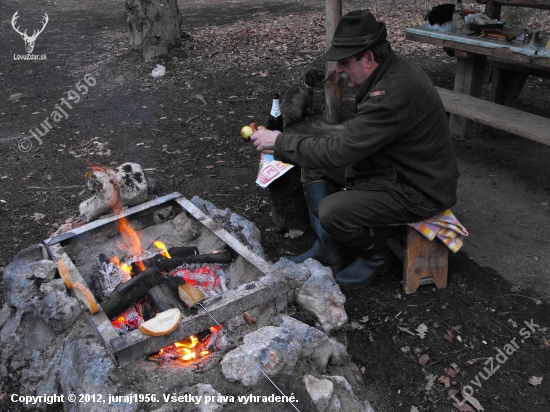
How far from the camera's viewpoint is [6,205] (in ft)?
17.6

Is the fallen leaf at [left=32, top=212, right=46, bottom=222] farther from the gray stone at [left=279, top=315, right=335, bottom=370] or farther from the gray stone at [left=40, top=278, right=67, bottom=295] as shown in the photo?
the gray stone at [left=279, top=315, right=335, bottom=370]

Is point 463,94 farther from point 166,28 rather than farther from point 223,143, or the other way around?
point 166,28

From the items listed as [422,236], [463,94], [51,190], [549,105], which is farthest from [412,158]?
[549,105]

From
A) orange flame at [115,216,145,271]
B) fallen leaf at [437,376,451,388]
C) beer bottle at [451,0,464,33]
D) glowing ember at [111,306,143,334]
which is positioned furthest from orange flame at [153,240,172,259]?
beer bottle at [451,0,464,33]

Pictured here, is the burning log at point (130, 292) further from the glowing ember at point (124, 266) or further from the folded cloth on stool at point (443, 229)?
the folded cloth on stool at point (443, 229)

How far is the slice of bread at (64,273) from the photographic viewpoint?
3.15m

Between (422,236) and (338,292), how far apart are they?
2.71 ft

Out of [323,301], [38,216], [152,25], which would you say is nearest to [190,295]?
[323,301]

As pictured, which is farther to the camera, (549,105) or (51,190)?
(549,105)

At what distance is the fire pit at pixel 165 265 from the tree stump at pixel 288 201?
2.87 ft

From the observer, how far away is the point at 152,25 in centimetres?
954

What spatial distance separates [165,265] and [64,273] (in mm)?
655

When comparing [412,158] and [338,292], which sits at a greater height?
[412,158]
